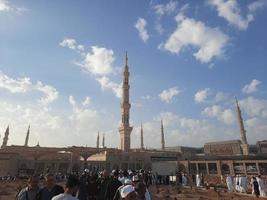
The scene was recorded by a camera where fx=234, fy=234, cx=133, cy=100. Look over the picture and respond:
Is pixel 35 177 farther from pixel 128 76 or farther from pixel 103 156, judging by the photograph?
pixel 128 76

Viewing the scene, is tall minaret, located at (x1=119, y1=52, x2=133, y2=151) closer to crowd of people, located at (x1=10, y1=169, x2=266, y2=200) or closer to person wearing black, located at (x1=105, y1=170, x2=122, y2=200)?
crowd of people, located at (x1=10, y1=169, x2=266, y2=200)

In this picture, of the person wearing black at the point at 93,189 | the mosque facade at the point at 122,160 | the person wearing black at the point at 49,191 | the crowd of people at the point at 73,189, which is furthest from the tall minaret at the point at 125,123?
the person wearing black at the point at 49,191

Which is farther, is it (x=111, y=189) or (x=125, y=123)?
(x=125, y=123)

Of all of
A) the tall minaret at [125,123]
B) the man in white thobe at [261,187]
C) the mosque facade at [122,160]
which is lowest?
the man in white thobe at [261,187]

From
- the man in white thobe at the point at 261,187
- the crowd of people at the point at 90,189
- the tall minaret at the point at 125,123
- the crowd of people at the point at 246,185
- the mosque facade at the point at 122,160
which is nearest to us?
the crowd of people at the point at 90,189

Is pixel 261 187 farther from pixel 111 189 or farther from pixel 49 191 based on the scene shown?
pixel 49 191

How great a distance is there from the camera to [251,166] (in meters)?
32.4

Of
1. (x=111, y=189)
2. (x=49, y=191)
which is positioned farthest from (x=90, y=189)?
(x=49, y=191)

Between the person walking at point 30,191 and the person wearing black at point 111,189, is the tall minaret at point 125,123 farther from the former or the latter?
the person walking at point 30,191

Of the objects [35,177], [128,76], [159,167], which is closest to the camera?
[35,177]

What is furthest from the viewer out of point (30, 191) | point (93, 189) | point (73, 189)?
point (93, 189)

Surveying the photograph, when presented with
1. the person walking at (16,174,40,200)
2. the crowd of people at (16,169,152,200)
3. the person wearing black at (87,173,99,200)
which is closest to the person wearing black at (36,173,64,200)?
the crowd of people at (16,169,152,200)

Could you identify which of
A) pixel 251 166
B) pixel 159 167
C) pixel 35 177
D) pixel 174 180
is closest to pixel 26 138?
pixel 159 167

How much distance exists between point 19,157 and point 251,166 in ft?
109
